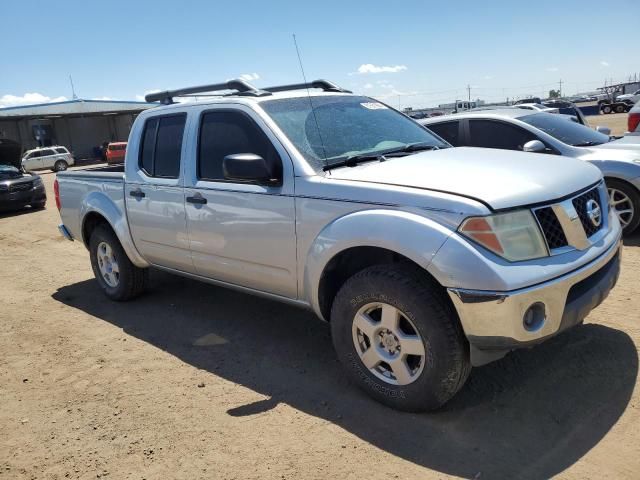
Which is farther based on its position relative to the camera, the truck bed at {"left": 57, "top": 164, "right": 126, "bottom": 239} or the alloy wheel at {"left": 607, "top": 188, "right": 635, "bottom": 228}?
the alloy wheel at {"left": 607, "top": 188, "right": 635, "bottom": 228}

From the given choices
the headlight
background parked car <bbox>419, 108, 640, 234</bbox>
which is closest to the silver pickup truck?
the headlight

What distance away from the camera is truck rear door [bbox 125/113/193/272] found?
14.8 ft

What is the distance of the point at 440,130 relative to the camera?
7.66 m

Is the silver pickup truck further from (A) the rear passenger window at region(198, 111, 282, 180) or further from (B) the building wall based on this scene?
(B) the building wall

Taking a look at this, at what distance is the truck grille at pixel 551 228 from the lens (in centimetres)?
288

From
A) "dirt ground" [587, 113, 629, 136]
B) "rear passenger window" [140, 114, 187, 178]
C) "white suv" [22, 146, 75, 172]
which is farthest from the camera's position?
"white suv" [22, 146, 75, 172]

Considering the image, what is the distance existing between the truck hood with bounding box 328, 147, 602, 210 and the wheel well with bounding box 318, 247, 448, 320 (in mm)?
469

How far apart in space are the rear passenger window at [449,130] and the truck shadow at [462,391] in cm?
382

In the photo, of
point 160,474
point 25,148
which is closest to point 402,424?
point 160,474

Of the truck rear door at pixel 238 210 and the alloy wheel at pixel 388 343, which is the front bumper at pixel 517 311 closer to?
the alloy wheel at pixel 388 343

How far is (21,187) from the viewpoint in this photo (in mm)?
13945

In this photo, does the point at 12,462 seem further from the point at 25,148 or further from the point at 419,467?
the point at 25,148

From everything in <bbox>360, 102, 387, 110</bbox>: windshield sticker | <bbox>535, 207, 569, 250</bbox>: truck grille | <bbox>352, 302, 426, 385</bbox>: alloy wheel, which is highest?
<bbox>360, 102, 387, 110</bbox>: windshield sticker

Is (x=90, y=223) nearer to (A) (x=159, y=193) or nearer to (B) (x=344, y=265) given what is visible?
(A) (x=159, y=193)
